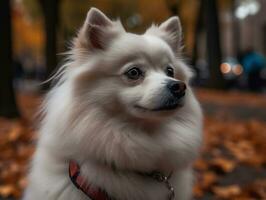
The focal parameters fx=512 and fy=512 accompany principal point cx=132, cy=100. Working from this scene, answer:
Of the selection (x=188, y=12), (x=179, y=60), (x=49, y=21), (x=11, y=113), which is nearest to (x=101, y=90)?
(x=179, y=60)

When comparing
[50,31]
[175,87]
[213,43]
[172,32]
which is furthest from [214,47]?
[175,87]

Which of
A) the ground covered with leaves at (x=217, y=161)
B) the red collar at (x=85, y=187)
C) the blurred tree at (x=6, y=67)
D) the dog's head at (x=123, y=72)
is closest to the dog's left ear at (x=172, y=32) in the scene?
the dog's head at (x=123, y=72)

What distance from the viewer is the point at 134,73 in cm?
355

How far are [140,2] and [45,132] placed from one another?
28.9m

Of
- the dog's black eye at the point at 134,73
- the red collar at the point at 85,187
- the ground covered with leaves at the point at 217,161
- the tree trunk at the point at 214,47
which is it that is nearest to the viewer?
the red collar at the point at 85,187

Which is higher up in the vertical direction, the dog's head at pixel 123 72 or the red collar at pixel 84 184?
the dog's head at pixel 123 72

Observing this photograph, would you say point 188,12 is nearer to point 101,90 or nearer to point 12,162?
point 12,162

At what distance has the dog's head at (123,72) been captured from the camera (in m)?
3.41

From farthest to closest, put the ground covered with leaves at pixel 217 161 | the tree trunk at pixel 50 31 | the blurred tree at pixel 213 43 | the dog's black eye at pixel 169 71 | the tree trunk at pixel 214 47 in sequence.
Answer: the tree trunk at pixel 214 47
the blurred tree at pixel 213 43
the tree trunk at pixel 50 31
the ground covered with leaves at pixel 217 161
the dog's black eye at pixel 169 71

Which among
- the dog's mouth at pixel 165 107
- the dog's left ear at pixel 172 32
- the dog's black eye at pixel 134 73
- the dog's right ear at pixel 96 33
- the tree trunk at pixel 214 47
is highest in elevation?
the dog's right ear at pixel 96 33

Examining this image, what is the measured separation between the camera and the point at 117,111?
3.52 m

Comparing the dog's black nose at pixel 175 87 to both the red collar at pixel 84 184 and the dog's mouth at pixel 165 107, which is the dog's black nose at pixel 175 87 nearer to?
the dog's mouth at pixel 165 107

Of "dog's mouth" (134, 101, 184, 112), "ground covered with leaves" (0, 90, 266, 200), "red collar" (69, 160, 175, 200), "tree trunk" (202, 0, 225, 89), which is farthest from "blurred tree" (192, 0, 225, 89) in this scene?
"red collar" (69, 160, 175, 200)

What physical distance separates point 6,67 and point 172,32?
19.1ft
